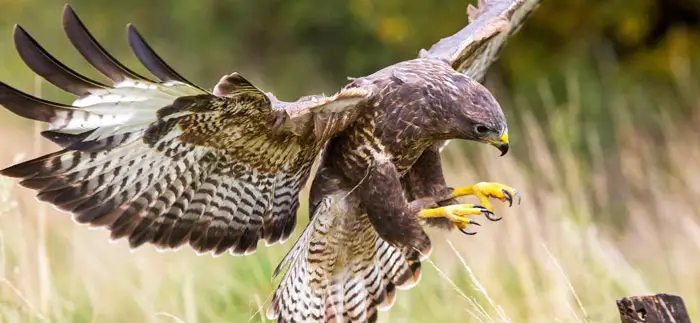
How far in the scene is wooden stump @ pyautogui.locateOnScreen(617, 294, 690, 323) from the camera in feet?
8.79

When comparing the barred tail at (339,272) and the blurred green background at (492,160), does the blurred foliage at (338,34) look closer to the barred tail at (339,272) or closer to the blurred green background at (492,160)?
the blurred green background at (492,160)

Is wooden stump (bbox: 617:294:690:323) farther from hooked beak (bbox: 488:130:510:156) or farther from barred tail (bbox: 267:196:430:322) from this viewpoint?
barred tail (bbox: 267:196:430:322)

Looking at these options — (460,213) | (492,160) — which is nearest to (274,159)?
(460,213)

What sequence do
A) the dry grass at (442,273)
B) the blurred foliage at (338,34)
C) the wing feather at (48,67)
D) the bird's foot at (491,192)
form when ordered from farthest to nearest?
1. the blurred foliage at (338,34)
2. the dry grass at (442,273)
3. the bird's foot at (491,192)
4. the wing feather at (48,67)

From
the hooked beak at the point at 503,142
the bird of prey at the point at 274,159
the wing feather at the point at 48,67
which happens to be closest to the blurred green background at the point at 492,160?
the bird of prey at the point at 274,159

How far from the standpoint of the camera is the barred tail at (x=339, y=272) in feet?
12.4

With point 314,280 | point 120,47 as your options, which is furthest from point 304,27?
point 314,280

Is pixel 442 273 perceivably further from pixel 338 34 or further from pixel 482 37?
pixel 338 34

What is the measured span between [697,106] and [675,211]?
6.54ft

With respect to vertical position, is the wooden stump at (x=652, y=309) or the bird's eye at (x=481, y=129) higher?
the bird's eye at (x=481, y=129)

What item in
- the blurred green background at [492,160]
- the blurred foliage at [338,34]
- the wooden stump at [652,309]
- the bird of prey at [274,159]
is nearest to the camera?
the wooden stump at [652,309]

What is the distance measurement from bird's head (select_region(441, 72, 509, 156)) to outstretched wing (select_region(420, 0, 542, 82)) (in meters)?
0.36

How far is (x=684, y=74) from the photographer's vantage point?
871 centimetres

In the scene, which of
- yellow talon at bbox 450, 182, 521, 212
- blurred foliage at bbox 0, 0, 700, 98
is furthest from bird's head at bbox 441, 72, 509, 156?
blurred foliage at bbox 0, 0, 700, 98
